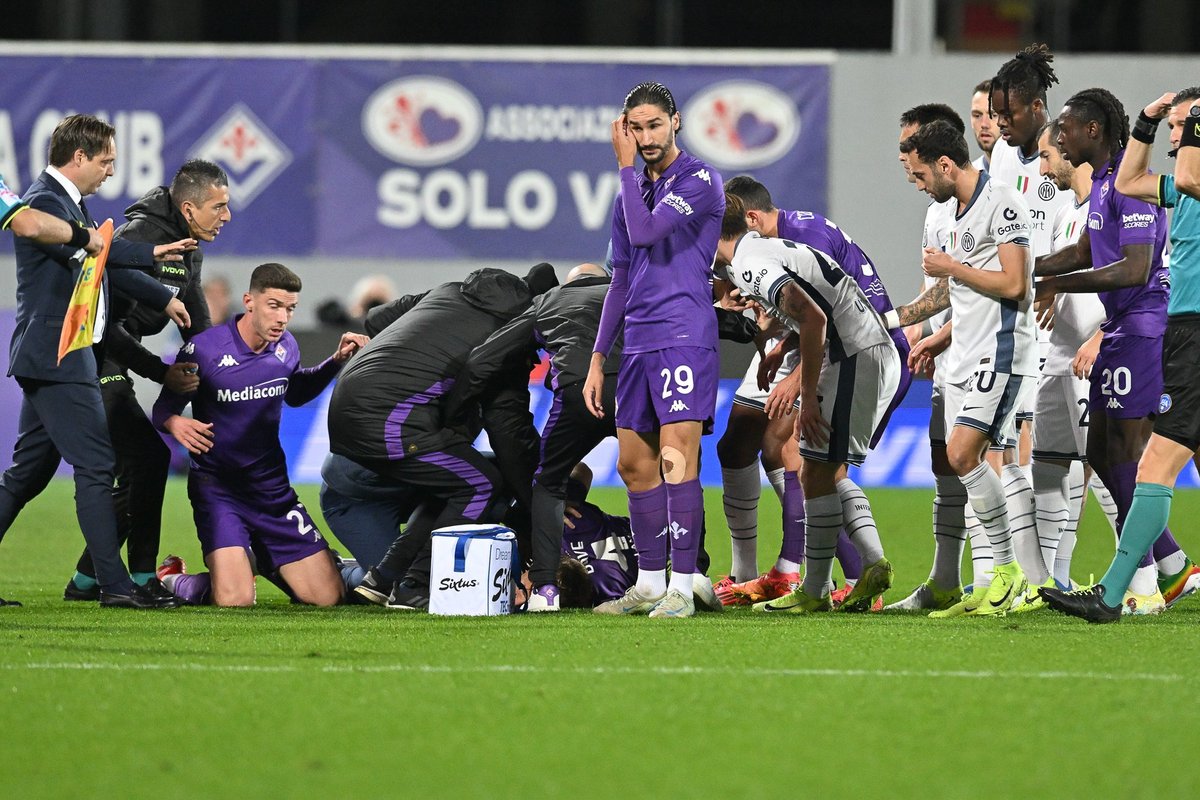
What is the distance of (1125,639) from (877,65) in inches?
461

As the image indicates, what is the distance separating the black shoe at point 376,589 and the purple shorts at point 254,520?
38cm

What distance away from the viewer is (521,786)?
306cm

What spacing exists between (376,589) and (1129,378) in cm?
313

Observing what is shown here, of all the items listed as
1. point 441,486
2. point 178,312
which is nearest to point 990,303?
point 441,486

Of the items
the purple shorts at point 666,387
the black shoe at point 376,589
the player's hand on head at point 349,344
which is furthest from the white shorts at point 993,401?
the player's hand on head at point 349,344

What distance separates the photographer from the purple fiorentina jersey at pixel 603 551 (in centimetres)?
646

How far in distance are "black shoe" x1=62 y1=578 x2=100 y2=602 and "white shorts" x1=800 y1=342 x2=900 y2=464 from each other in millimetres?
3052

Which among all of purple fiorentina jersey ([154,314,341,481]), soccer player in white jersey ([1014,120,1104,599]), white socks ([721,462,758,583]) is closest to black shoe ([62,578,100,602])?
purple fiorentina jersey ([154,314,341,481])

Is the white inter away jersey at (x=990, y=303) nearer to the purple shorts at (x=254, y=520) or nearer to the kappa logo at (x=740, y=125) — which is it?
the purple shorts at (x=254, y=520)

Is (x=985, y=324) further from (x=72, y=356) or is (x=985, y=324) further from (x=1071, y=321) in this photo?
(x=72, y=356)

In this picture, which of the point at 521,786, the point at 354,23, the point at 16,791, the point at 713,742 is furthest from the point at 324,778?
the point at 354,23

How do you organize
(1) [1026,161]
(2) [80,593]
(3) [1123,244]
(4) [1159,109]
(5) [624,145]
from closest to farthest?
(4) [1159,109] < (5) [624,145] < (3) [1123,244] < (2) [80,593] < (1) [1026,161]

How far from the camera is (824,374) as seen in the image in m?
6.02

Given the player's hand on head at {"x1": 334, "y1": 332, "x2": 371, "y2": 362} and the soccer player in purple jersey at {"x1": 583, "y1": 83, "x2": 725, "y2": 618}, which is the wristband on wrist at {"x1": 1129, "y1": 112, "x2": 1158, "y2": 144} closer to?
the soccer player in purple jersey at {"x1": 583, "y1": 83, "x2": 725, "y2": 618}
